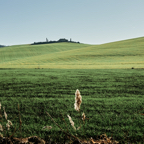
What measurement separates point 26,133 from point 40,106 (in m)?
1.14

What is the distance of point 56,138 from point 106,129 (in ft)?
2.14

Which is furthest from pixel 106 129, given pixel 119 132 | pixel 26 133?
pixel 26 133

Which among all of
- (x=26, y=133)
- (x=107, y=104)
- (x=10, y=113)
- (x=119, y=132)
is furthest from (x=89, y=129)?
(x=10, y=113)

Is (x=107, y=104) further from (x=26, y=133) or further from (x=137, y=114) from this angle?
(x=26, y=133)

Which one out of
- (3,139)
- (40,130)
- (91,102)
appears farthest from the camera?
(91,102)

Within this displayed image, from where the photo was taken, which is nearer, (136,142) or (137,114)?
(136,142)

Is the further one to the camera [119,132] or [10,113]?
[10,113]

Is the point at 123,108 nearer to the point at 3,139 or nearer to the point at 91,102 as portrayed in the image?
the point at 91,102

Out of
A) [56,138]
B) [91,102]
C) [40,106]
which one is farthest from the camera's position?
[91,102]

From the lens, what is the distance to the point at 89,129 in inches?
83.1

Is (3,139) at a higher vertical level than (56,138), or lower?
higher

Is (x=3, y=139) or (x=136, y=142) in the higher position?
(x=3, y=139)

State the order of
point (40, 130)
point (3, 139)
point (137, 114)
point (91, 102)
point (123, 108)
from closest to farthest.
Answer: point (3, 139) → point (40, 130) → point (137, 114) → point (123, 108) → point (91, 102)

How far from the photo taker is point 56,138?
192 centimetres
